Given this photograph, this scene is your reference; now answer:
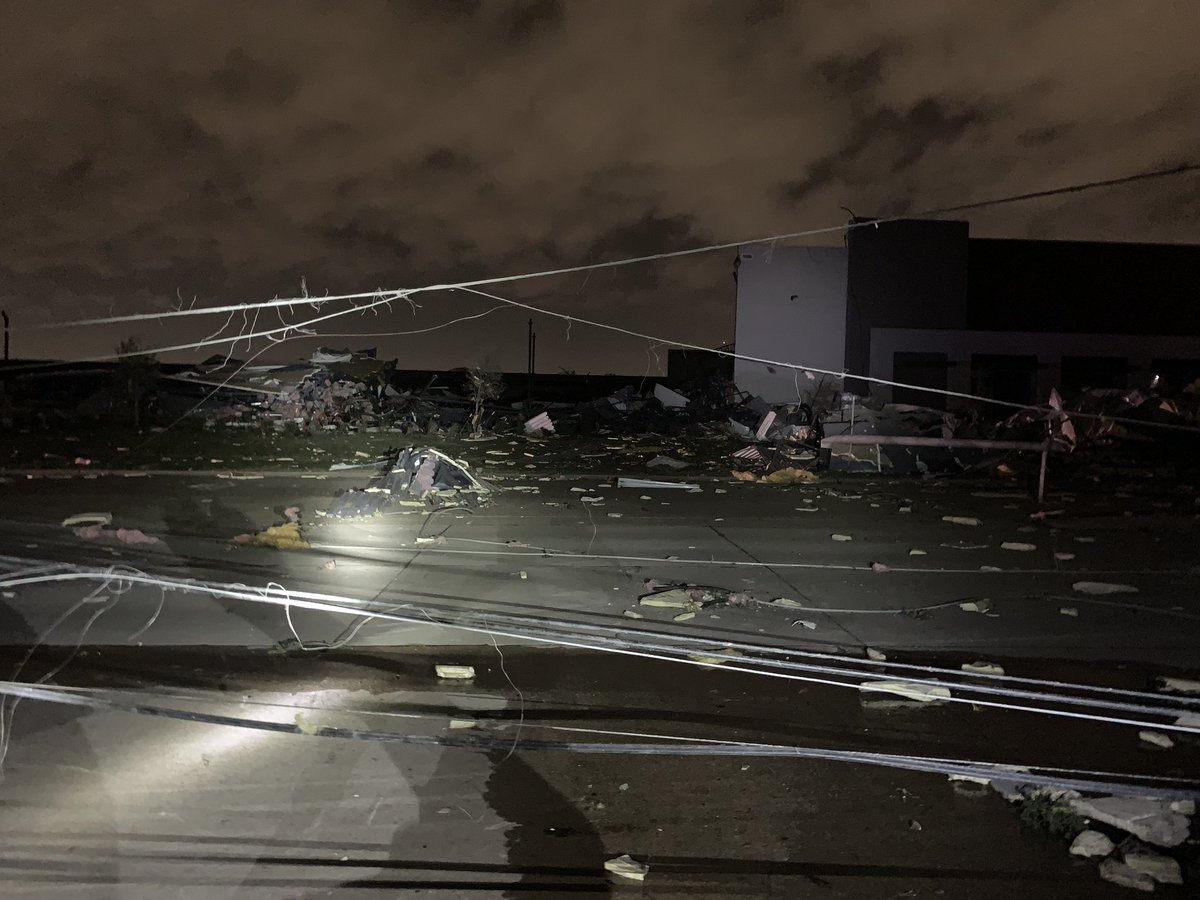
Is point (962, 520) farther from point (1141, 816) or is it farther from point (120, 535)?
point (120, 535)

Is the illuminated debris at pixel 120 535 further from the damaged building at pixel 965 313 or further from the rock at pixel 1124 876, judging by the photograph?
the damaged building at pixel 965 313

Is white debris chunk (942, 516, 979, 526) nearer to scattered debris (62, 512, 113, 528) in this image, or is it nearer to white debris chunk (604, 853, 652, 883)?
white debris chunk (604, 853, 652, 883)

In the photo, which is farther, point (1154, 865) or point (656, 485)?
point (656, 485)

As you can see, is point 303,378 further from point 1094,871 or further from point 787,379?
point 1094,871

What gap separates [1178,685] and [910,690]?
1870 millimetres

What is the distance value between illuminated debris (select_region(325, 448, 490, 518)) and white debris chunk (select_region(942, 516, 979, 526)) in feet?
21.8

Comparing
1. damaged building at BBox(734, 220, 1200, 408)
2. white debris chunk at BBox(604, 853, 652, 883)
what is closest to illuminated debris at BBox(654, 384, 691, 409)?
damaged building at BBox(734, 220, 1200, 408)

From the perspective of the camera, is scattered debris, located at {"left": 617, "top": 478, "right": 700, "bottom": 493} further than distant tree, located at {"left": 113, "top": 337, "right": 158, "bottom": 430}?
No

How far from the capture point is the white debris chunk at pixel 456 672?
5234mm

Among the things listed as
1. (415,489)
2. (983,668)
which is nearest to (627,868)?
(983,668)

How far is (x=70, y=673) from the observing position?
17.1 feet

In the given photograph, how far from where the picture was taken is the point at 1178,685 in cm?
529

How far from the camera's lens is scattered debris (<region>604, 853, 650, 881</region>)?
10.7ft

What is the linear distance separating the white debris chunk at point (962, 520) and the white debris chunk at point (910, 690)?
6586mm
